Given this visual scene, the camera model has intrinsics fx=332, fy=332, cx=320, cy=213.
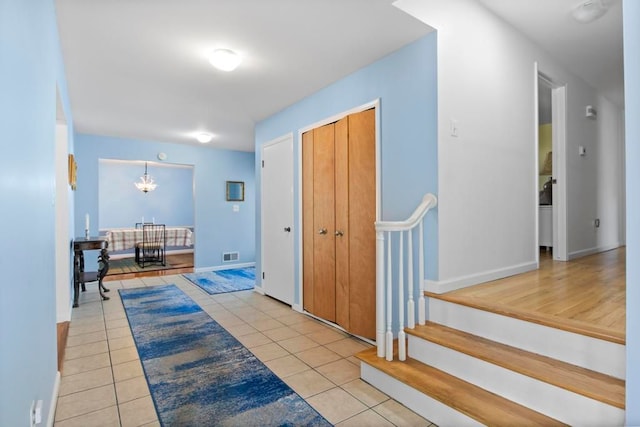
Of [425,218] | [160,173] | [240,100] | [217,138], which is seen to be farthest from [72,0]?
[160,173]

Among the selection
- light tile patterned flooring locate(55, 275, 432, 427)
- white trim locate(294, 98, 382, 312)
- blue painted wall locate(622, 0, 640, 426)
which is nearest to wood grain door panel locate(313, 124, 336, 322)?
white trim locate(294, 98, 382, 312)

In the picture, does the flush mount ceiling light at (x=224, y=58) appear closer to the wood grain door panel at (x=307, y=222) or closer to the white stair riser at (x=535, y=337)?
the wood grain door panel at (x=307, y=222)

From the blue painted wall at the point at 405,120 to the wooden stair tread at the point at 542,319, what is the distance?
26 centimetres

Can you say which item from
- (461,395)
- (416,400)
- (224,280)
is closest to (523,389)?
(461,395)

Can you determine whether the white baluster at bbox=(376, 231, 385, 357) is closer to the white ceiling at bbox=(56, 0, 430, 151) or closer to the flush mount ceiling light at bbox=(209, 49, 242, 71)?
the white ceiling at bbox=(56, 0, 430, 151)

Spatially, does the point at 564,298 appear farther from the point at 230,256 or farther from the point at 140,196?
the point at 140,196

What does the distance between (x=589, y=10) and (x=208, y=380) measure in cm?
388

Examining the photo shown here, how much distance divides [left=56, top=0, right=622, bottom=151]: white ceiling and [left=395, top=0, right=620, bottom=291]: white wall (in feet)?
0.54

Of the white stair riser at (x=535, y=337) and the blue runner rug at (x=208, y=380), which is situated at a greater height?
the white stair riser at (x=535, y=337)

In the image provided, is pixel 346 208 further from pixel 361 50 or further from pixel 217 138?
pixel 217 138

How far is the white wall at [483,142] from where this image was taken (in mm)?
2336

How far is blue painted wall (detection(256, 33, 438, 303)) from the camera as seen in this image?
2.34 metres

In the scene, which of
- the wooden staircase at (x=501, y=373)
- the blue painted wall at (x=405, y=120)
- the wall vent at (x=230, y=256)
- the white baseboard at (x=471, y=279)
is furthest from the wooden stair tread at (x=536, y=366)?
the wall vent at (x=230, y=256)

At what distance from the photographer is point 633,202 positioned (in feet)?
3.94
